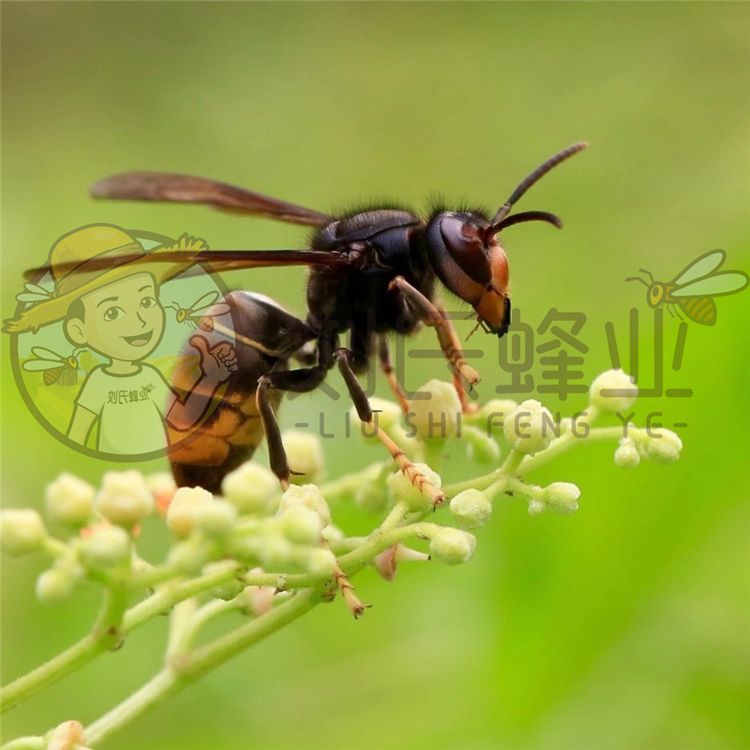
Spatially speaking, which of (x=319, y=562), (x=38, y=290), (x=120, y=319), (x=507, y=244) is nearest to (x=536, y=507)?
(x=319, y=562)

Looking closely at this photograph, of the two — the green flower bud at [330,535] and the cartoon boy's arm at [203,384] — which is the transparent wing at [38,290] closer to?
the cartoon boy's arm at [203,384]

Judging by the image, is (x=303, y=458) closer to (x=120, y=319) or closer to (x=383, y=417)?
(x=383, y=417)

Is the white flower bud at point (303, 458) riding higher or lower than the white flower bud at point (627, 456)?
lower

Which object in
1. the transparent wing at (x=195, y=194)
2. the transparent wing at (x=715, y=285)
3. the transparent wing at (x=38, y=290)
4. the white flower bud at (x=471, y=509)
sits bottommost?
the white flower bud at (x=471, y=509)

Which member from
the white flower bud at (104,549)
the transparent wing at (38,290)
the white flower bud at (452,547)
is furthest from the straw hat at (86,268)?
the white flower bud at (452,547)

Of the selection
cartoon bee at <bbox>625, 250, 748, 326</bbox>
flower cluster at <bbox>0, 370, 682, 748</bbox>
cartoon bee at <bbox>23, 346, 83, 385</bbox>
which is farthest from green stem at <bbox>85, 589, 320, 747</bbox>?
cartoon bee at <bbox>625, 250, 748, 326</bbox>

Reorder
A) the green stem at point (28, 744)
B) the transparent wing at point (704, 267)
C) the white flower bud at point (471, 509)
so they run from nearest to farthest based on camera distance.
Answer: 1. the green stem at point (28, 744)
2. the white flower bud at point (471, 509)
3. the transparent wing at point (704, 267)

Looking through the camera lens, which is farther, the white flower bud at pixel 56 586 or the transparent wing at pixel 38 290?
the transparent wing at pixel 38 290
